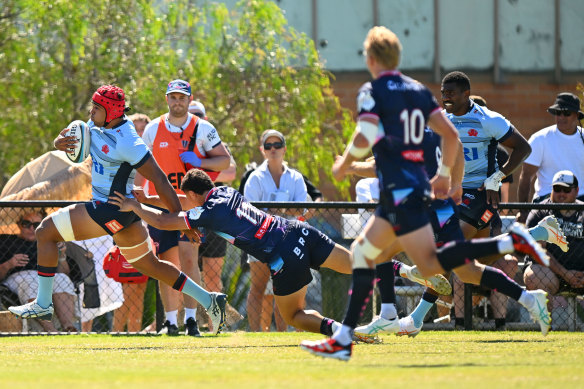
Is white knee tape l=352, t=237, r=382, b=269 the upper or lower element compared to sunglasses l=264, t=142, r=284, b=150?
lower

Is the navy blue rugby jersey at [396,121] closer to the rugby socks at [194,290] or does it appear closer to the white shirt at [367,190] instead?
the rugby socks at [194,290]

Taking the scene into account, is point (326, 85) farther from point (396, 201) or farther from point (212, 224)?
point (396, 201)

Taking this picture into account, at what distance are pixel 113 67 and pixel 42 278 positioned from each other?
231 inches

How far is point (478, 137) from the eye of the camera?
9219 mm

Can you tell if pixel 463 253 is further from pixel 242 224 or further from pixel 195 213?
pixel 195 213

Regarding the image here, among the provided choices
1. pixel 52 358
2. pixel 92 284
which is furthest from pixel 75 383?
pixel 92 284

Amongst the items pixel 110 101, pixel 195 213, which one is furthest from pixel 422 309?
pixel 110 101

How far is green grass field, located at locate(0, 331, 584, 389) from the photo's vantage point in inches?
233

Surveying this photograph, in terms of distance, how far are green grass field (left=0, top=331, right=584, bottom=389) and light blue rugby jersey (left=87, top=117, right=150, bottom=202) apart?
133 cm

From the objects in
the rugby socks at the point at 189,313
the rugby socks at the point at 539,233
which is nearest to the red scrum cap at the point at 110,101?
the rugby socks at the point at 189,313

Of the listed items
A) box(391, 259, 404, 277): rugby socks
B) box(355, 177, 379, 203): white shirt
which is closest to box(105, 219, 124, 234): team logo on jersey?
box(391, 259, 404, 277): rugby socks

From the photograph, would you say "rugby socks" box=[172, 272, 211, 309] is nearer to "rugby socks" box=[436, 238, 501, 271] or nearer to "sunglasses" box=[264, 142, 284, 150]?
"sunglasses" box=[264, 142, 284, 150]

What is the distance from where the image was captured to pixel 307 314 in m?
8.28

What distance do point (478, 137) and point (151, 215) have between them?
9.31 ft
